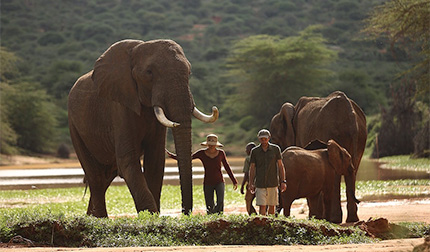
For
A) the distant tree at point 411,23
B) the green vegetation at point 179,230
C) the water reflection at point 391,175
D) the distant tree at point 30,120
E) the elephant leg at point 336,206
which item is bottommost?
the distant tree at point 30,120

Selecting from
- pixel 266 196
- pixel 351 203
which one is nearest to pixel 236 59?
pixel 351 203

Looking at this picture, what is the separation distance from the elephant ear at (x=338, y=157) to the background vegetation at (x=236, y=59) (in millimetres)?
10974

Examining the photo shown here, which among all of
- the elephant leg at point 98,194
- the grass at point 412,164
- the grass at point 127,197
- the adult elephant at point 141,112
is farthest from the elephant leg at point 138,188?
the grass at point 412,164

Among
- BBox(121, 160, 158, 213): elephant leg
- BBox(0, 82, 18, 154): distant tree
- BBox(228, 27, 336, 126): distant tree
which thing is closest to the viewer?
BBox(121, 160, 158, 213): elephant leg

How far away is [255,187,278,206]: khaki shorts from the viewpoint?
10.3 m

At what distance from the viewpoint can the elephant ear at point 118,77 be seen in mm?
11297

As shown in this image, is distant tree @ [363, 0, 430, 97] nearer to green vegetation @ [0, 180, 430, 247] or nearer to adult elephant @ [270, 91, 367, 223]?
adult elephant @ [270, 91, 367, 223]

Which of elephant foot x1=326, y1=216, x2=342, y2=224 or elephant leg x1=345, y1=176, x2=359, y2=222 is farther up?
elephant leg x1=345, y1=176, x2=359, y2=222

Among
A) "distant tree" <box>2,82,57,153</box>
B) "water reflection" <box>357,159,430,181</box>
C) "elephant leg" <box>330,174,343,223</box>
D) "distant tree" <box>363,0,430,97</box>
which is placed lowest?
"distant tree" <box>2,82,57,153</box>

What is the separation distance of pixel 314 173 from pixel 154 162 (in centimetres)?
240

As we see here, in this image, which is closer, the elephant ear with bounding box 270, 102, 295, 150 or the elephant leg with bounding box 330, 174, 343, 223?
the elephant leg with bounding box 330, 174, 343, 223

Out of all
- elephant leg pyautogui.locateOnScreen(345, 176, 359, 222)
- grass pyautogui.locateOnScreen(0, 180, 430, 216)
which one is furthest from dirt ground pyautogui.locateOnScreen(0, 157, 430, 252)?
grass pyautogui.locateOnScreen(0, 180, 430, 216)

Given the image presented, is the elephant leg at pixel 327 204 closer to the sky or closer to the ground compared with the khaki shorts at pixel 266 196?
closer to the ground

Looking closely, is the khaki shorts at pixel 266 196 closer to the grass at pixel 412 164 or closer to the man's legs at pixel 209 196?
the man's legs at pixel 209 196
